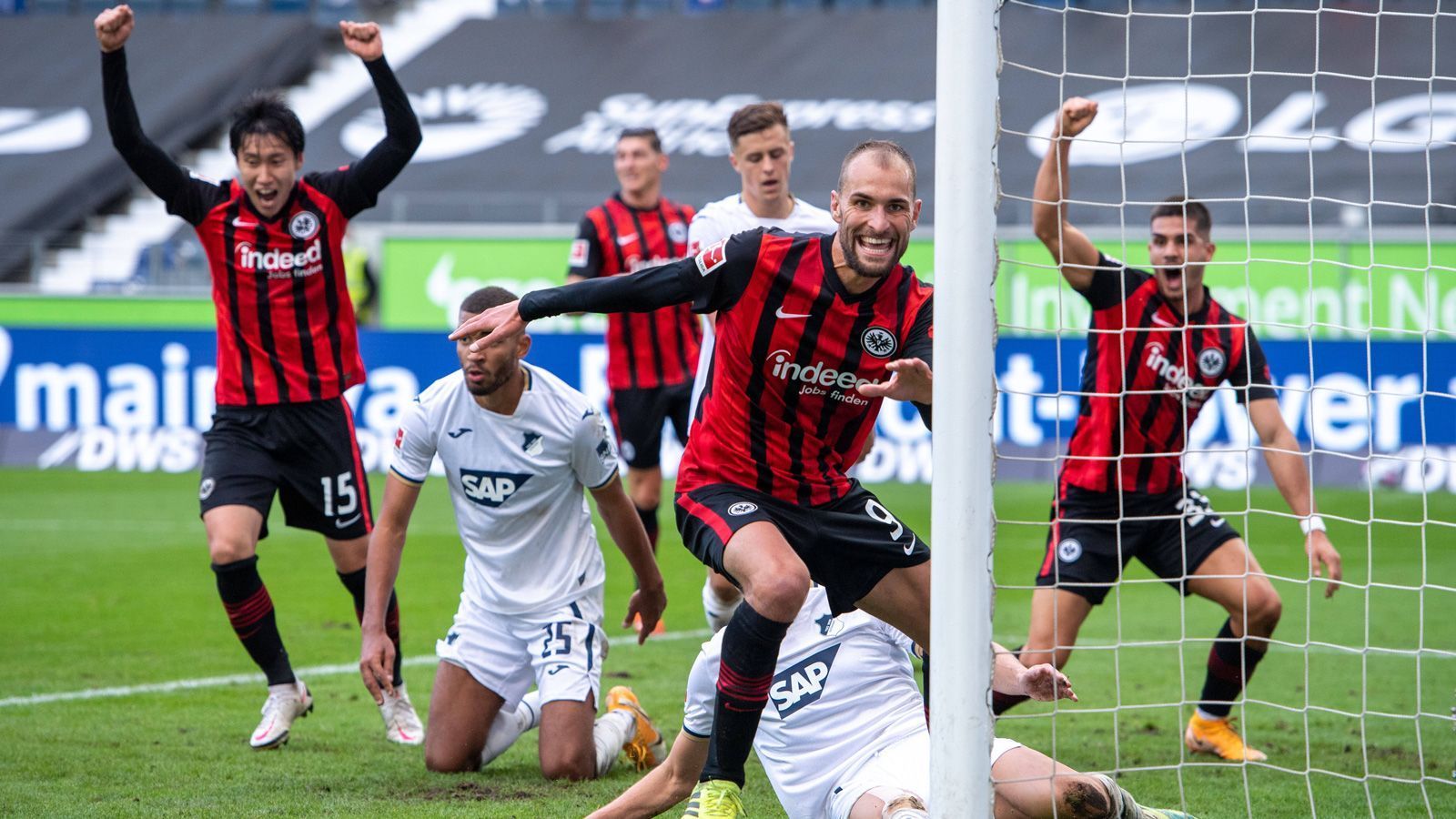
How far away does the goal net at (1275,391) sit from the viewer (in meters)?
5.27

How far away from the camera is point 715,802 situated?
3975 mm

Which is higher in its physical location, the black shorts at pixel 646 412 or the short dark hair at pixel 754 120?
the short dark hair at pixel 754 120

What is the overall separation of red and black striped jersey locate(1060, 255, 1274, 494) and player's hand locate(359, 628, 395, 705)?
2.70m

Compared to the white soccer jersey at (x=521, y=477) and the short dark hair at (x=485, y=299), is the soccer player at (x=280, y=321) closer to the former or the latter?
the white soccer jersey at (x=521, y=477)

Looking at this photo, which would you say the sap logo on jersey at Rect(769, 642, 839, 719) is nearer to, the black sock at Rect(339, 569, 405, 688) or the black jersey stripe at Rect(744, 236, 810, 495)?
the black jersey stripe at Rect(744, 236, 810, 495)

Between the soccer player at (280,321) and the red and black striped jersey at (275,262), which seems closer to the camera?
the soccer player at (280,321)

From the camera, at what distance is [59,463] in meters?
15.9

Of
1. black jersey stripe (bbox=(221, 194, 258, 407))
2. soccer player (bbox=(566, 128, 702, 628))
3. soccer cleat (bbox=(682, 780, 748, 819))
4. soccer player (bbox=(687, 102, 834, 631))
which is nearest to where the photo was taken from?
soccer cleat (bbox=(682, 780, 748, 819))

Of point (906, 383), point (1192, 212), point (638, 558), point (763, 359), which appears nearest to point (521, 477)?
point (638, 558)

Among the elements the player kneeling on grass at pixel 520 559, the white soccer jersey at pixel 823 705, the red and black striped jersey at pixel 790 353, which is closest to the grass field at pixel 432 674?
the player kneeling on grass at pixel 520 559

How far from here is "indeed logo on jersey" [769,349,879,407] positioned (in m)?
4.39

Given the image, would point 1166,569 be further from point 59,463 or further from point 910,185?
point 59,463

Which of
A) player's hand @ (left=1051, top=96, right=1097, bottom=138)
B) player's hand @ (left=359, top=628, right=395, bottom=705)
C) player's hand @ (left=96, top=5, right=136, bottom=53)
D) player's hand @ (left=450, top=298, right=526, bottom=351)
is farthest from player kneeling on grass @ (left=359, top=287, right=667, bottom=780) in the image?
player's hand @ (left=1051, top=96, right=1097, bottom=138)

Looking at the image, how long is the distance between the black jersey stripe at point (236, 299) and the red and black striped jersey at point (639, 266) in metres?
3.02
